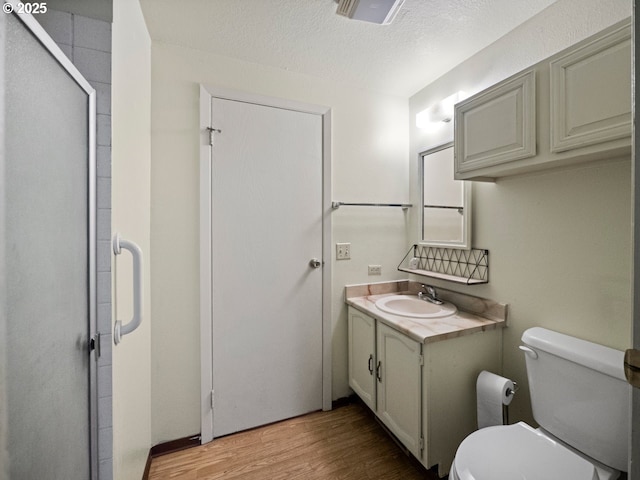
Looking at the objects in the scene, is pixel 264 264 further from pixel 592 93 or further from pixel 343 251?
pixel 592 93

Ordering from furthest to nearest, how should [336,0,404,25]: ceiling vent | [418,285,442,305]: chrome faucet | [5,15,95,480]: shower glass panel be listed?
[418,285,442,305]: chrome faucet < [336,0,404,25]: ceiling vent < [5,15,95,480]: shower glass panel

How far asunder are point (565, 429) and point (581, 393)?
0.57ft

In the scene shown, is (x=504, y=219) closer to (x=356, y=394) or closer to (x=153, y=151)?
(x=356, y=394)

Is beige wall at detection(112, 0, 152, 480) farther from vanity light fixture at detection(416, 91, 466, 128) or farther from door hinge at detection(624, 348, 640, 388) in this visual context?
vanity light fixture at detection(416, 91, 466, 128)

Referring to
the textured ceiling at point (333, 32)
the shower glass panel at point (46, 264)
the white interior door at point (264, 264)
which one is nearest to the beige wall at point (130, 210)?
the shower glass panel at point (46, 264)

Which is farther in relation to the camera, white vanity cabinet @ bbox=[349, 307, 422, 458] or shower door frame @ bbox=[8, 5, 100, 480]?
white vanity cabinet @ bbox=[349, 307, 422, 458]

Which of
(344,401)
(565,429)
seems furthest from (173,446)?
(565,429)

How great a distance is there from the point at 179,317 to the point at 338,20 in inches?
70.5

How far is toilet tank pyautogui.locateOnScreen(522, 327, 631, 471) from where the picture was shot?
97 cm

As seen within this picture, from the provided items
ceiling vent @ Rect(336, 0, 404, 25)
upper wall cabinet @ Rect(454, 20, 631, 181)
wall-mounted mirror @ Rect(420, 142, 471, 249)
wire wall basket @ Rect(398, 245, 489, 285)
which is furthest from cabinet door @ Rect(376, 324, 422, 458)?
ceiling vent @ Rect(336, 0, 404, 25)

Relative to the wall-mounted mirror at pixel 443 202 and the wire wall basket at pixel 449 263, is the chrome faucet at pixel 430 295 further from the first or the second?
the wall-mounted mirror at pixel 443 202

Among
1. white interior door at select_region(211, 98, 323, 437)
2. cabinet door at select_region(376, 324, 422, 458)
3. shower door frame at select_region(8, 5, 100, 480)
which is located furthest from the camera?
white interior door at select_region(211, 98, 323, 437)

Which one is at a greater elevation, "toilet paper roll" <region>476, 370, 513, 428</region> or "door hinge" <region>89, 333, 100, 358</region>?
"door hinge" <region>89, 333, 100, 358</region>

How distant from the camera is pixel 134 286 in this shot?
103cm
